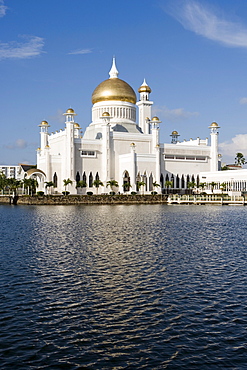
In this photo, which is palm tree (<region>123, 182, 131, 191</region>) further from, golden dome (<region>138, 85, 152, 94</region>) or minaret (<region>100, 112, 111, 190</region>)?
golden dome (<region>138, 85, 152, 94</region>)

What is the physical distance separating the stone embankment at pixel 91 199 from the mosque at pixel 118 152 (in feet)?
19.7

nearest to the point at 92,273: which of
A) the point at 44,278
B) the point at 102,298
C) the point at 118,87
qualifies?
the point at 44,278

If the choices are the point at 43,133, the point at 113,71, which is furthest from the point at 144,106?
the point at 43,133

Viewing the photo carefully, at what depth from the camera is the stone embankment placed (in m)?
74.6

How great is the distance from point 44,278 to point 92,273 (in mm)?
1924

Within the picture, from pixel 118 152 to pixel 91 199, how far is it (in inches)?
657

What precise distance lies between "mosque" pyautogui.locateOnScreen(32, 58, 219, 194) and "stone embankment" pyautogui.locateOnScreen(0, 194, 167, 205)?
6002mm

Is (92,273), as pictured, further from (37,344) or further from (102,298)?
(37,344)

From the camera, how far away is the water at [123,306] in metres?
9.99

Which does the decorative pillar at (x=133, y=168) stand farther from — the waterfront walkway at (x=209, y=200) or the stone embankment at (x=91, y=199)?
the waterfront walkway at (x=209, y=200)

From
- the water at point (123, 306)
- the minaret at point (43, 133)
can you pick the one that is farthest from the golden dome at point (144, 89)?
the water at point (123, 306)

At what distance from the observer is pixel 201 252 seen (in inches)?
912

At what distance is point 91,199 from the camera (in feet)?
251

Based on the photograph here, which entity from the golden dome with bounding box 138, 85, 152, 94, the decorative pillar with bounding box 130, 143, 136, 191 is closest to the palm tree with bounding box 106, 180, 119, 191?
the decorative pillar with bounding box 130, 143, 136, 191
